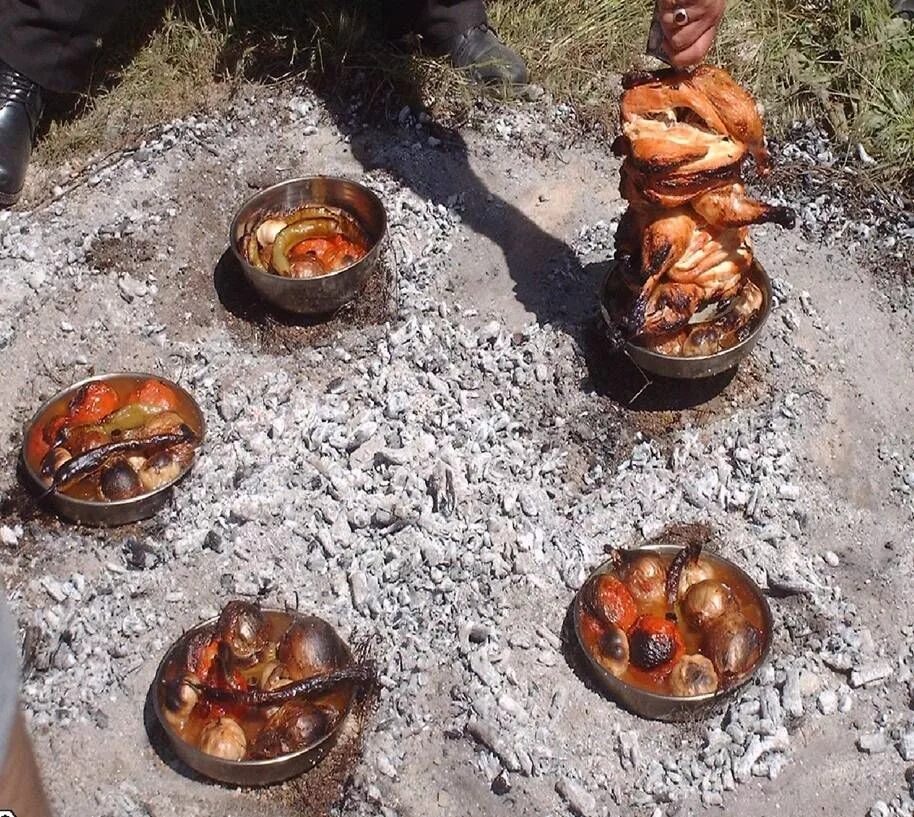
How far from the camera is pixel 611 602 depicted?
4.57 metres

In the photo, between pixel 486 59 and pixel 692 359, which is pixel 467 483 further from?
pixel 486 59

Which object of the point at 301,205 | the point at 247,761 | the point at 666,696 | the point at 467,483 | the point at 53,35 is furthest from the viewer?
the point at 53,35

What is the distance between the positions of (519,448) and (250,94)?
3608 mm

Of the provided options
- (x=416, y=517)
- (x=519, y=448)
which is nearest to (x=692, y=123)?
(x=519, y=448)

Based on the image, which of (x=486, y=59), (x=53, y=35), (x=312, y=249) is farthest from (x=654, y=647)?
(x=53, y=35)

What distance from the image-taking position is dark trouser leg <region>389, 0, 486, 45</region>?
7.25 metres

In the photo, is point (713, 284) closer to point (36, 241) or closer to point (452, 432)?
point (452, 432)

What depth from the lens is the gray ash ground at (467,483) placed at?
4.43 m

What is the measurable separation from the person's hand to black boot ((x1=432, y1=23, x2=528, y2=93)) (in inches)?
106

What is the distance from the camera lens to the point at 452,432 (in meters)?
5.45

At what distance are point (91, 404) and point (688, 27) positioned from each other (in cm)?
344

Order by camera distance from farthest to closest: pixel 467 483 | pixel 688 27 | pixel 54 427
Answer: pixel 54 427 < pixel 467 483 < pixel 688 27

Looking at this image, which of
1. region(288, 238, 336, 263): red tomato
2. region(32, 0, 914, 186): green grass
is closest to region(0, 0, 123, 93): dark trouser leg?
region(32, 0, 914, 186): green grass

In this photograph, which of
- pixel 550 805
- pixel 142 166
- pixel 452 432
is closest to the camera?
pixel 550 805
